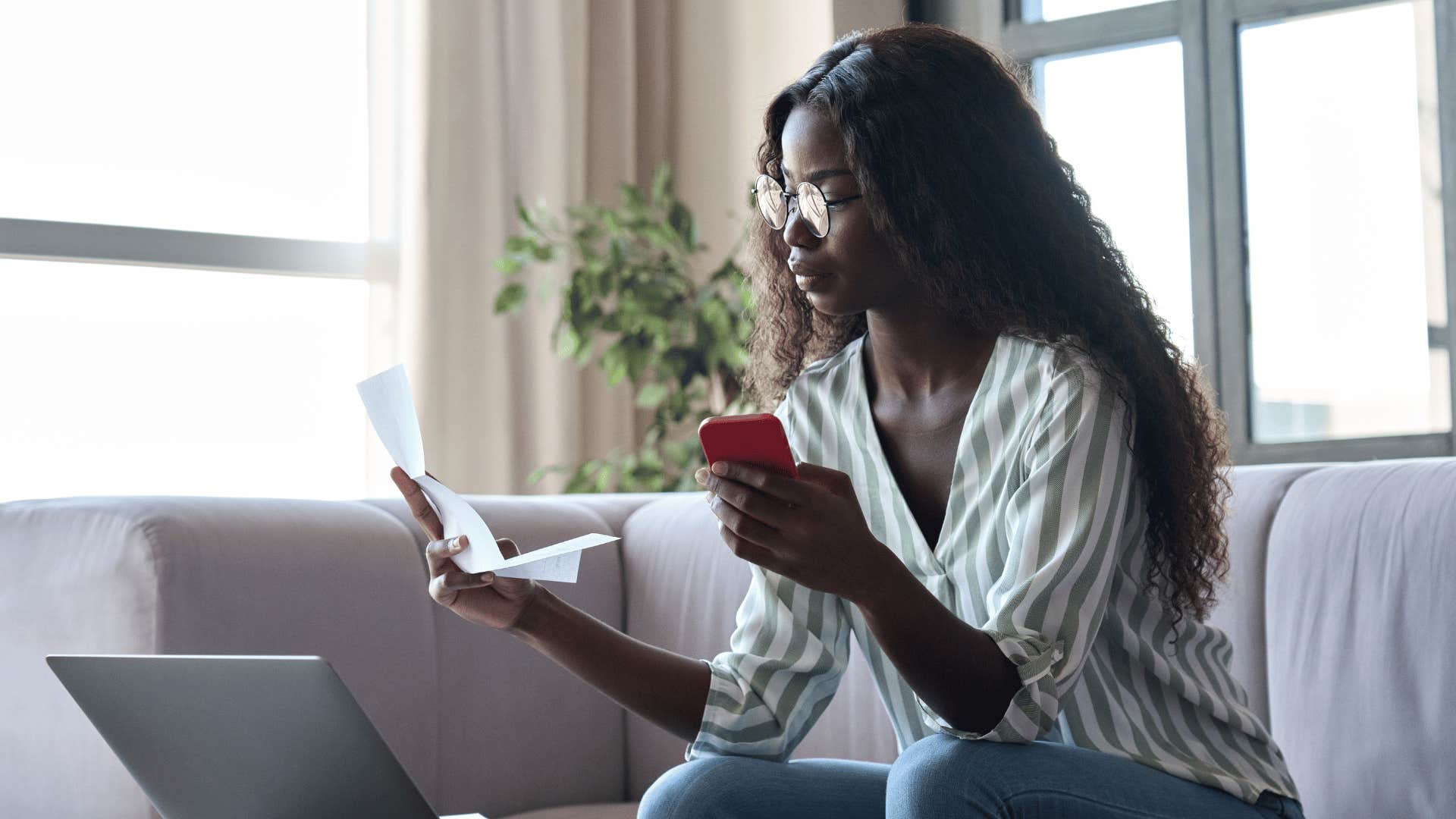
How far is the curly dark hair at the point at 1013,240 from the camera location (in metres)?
1.33

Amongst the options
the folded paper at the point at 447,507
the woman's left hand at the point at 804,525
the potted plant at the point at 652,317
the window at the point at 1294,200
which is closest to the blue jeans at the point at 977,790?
the woman's left hand at the point at 804,525

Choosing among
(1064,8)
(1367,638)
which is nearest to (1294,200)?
(1064,8)

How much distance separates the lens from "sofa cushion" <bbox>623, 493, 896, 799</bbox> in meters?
2.04

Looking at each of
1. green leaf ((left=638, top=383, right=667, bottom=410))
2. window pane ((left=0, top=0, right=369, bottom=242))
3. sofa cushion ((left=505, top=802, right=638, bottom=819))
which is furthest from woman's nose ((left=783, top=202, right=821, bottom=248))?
window pane ((left=0, top=0, right=369, bottom=242))

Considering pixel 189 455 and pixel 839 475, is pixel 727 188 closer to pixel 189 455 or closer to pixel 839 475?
pixel 189 455

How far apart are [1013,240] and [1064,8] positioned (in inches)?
86.0

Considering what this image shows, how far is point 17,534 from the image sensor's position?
5.83ft

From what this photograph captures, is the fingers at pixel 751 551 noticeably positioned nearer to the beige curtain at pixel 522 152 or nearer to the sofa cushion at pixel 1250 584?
the sofa cushion at pixel 1250 584

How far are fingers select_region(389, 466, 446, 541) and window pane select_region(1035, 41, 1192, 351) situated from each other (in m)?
2.11

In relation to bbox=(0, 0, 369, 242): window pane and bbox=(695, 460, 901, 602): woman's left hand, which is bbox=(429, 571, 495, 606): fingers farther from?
bbox=(0, 0, 369, 242): window pane

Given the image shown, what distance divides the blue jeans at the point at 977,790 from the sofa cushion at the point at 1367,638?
31cm

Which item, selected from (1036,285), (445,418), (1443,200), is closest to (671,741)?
(1036,285)

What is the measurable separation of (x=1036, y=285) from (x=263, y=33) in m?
2.46

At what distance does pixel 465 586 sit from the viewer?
1.30m
